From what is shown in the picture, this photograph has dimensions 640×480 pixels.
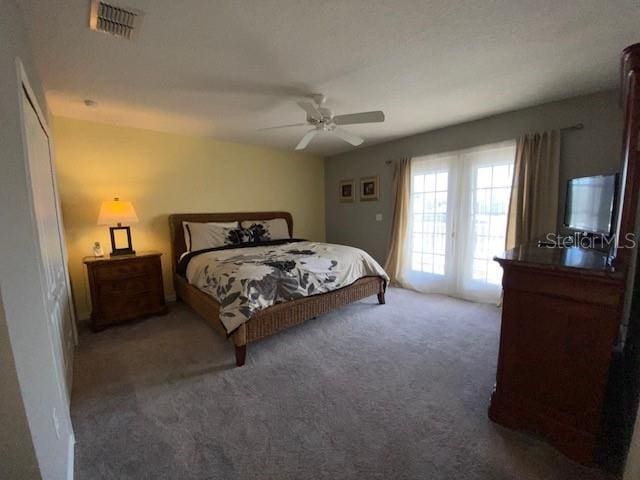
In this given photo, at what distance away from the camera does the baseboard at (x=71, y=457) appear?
3.99 ft

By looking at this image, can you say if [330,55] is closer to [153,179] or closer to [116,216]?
[116,216]

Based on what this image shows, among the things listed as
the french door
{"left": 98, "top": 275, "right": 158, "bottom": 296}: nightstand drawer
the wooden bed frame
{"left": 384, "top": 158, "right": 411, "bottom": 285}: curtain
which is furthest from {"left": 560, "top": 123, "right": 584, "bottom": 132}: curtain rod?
{"left": 98, "top": 275, "right": 158, "bottom": 296}: nightstand drawer

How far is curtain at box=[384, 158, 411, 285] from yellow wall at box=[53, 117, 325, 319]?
1.87m

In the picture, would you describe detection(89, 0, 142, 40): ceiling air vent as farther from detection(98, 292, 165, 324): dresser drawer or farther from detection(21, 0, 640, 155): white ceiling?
detection(98, 292, 165, 324): dresser drawer

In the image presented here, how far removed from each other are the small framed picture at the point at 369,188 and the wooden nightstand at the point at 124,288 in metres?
3.26

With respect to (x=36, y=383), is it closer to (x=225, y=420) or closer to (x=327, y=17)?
(x=225, y=420)

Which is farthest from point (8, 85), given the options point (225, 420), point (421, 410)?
point (421, 410)

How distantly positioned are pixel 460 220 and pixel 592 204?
1.47 meters

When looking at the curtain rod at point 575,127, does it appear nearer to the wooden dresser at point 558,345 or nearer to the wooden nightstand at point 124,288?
the wooden dresser at point 558,345

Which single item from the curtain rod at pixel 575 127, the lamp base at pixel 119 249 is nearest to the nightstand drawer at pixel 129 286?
the lamp base at pixel 119 249

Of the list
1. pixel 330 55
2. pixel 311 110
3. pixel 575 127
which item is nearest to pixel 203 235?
pixel 311 110

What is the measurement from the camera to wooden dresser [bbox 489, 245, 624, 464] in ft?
3.89

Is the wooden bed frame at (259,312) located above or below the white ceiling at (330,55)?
below

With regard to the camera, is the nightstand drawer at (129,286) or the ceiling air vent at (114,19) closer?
the ceiling air vent at (114,19)
